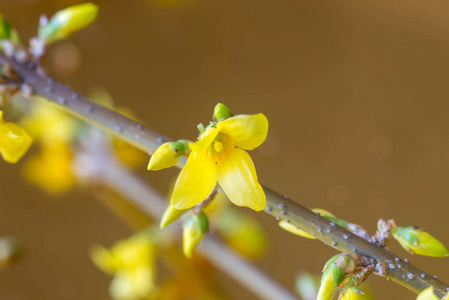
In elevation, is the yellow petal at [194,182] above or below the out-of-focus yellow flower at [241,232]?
above

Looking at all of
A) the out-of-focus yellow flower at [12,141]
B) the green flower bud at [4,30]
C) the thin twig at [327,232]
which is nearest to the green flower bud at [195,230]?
the thin twig at [327,232]

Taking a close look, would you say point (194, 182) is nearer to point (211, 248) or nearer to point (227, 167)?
point (227, 167)

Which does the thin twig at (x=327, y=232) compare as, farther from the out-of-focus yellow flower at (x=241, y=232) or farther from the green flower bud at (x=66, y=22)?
the out-of-focus yellow flower at (x=241, y=232)

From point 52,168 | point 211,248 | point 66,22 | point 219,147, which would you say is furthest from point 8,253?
point 219,147

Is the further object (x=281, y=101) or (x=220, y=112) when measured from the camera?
(x=281, y=101)

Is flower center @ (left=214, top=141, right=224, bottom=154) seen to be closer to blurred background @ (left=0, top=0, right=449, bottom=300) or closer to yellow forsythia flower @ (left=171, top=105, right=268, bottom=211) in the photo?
yellow forsythia flower @ (left=171, top=105, right=268, bottom=211)

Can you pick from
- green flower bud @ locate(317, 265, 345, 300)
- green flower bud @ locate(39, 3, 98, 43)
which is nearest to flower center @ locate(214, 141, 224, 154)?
green flower bud @ locate(317, 265, 345, 300)
